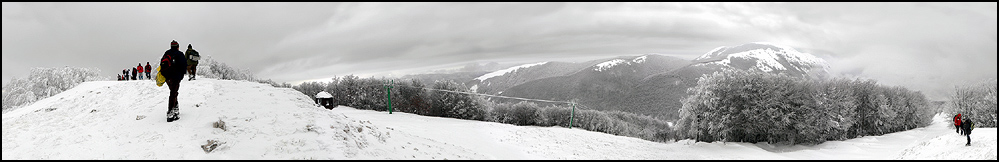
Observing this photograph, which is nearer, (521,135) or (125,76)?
(521,135)

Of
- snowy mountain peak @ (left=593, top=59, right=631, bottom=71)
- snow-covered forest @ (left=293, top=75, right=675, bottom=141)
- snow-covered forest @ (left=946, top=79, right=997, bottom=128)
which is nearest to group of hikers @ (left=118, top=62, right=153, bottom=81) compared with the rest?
snow-covered forest @ (left=293, top=75, right=675, bottom=141)

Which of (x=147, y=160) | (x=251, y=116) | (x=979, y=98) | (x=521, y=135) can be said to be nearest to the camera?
(x=147, y=160)

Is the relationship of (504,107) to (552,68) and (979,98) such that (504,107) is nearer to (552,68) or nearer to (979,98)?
(979,98)

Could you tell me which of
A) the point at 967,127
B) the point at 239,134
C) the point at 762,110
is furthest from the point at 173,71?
the point at 967,127

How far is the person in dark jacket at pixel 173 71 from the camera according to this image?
11.2 metres

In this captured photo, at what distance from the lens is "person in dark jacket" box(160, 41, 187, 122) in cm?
1120

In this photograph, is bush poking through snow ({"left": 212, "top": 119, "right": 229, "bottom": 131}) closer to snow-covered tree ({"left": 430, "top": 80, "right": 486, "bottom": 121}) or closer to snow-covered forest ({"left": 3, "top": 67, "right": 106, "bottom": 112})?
snow-covered tree ({"left": 430, "top": 80, "right": 486, "bottom": 121})

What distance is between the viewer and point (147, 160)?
344 inches

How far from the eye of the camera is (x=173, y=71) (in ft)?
37.3

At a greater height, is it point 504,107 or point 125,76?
point 125,76

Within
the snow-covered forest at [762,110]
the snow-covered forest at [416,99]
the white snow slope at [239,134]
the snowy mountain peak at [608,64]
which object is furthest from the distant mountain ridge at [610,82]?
the white snow slope at [239,134]

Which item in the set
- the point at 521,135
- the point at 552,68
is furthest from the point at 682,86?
the point at 521,135

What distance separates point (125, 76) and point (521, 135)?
36.7 m

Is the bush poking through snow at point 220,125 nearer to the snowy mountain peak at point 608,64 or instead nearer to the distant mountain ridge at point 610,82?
the distant mountain ridge at point 610,82
